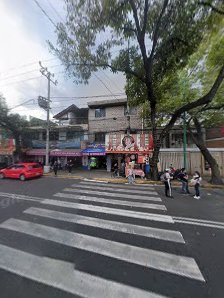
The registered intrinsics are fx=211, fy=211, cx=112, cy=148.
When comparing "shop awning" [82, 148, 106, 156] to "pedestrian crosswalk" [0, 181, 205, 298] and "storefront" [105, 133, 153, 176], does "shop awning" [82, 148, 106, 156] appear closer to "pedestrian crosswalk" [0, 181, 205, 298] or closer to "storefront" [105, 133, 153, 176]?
"storefront" [105, 133, 153, 176]

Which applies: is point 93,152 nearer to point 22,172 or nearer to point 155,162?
point 22,172

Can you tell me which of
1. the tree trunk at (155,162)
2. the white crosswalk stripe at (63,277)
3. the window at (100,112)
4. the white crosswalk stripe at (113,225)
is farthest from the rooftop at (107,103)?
the white crosswalk stripe at (63,277)

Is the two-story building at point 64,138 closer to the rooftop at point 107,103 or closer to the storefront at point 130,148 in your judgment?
the rooftop at point 107,103

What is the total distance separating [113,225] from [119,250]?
1.72 meters

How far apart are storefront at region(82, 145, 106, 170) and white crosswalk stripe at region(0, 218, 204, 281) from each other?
16269 millimetres

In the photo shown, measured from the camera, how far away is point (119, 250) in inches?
209

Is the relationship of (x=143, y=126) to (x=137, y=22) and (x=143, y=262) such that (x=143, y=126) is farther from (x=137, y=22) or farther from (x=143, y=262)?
(x=143, y=262)

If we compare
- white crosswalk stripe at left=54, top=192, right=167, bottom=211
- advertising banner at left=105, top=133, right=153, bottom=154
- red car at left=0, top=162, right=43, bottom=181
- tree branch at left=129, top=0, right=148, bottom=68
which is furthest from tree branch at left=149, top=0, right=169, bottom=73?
red car at left=0, top=162, right=43, bottom=181

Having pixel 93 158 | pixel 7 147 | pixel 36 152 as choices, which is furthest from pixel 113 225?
pixel 7 147

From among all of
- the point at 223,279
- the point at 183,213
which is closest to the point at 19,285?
the point at 223,279

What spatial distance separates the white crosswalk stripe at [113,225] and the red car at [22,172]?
10487 mm

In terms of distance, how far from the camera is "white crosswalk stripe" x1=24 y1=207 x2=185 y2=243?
6215mm

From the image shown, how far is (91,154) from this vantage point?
23.3 m

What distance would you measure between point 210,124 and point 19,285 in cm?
1856
